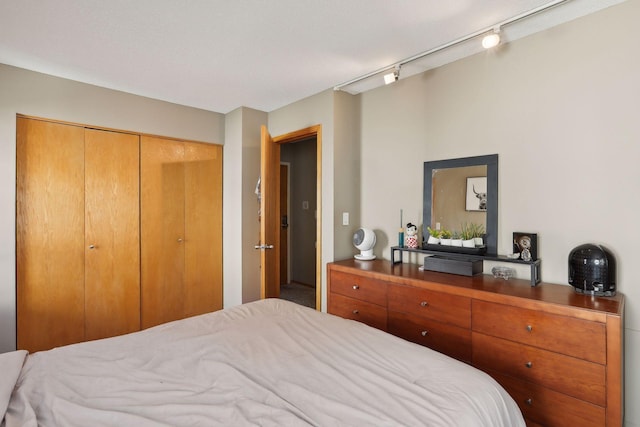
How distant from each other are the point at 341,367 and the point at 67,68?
3047 millimetres

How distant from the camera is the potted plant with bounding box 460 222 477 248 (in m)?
2.37

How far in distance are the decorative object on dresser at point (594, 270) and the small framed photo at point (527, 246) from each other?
0.85ft

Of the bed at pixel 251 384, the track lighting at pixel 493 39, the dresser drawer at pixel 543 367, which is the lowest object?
the dresser drawer at pixel 543 367

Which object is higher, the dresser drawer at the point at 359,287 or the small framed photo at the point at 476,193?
the small framed photo at the point at 476,193

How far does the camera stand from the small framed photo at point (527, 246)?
2.09m

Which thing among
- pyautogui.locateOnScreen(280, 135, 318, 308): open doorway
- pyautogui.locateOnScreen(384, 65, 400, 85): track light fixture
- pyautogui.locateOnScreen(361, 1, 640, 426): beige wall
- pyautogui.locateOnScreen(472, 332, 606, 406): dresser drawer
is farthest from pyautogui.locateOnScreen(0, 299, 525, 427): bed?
pyautogui.locateOnScreen(280, 135, 318, 308): open doorway

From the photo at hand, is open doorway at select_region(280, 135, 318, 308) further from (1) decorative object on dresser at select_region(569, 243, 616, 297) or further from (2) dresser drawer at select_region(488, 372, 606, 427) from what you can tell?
(1) decorative object on dresser at select_region(569, 243, 616, 297)

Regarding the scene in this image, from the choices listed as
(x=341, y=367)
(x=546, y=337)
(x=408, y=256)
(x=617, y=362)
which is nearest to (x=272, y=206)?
(x=408, y=256)

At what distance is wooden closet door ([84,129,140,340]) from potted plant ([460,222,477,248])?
299 cm

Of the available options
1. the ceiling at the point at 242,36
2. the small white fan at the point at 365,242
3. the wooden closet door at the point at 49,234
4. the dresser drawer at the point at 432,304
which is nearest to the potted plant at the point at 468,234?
the dresser drawer at the point at 432,304

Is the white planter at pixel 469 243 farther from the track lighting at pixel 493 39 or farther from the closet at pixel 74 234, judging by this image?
the closet at pixel 74 234

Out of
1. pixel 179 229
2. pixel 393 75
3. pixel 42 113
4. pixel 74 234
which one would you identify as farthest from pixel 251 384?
pixel 42 113

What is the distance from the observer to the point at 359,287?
2.58 meters

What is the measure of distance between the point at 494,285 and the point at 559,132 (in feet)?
3.32
